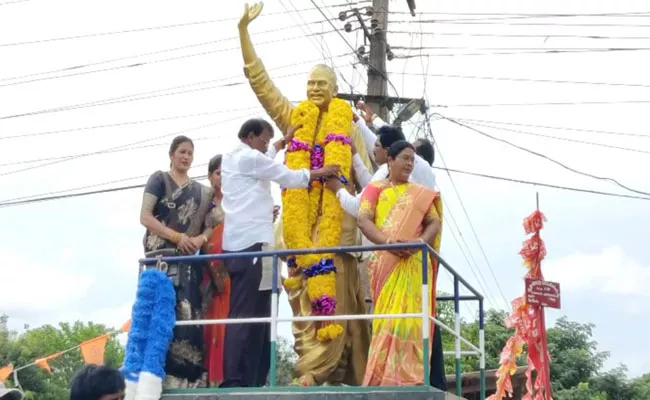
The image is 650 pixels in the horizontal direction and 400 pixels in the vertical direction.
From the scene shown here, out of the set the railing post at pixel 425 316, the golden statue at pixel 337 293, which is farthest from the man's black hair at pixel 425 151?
the railing post at pixel 425 316

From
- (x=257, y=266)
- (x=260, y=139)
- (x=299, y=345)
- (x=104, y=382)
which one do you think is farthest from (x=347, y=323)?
(x=104, y=382)

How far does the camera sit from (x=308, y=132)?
28.9ft

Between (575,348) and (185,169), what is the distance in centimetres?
2171

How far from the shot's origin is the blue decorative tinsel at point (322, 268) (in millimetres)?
8219

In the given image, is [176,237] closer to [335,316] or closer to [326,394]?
[335,316]

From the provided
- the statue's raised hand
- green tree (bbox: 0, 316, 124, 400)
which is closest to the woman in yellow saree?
the statue's raised hand

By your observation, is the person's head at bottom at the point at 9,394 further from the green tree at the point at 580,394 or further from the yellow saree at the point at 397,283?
the green tree at the point at 580,394

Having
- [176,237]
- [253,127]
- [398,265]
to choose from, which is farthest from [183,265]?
[398,265]

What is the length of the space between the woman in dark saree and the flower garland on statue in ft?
2.28

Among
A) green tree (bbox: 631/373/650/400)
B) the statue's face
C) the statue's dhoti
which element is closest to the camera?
the statue's dhoti

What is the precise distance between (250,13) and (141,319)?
278cm

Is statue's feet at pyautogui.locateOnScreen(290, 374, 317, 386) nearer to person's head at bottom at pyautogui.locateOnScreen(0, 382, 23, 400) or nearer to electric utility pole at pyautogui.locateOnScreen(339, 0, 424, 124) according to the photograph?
person's head at bottom at pyautogui.locateOnScreen(0, 382, 23, 400)

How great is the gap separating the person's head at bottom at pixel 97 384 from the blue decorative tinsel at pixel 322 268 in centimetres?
396

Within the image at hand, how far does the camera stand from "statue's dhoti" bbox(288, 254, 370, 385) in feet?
26.8
